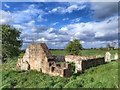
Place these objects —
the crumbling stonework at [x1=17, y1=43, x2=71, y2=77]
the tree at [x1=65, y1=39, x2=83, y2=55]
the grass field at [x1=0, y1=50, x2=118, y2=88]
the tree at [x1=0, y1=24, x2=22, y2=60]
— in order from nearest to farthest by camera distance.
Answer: the grass field at [x1=0, y1=50, x2=118, y2=88]
the crumbling stonework at [x1=17, y1=43, x2=71, y2=77]
the tree at [x1=0, y1=24, x2=22, y2=60]
the tree at [x1=65, y1=39, x2=83, y2=55]

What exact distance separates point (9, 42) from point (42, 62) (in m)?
21.7

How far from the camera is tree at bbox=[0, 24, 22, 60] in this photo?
36.2 m

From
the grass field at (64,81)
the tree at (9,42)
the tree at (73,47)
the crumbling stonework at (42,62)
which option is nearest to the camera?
the grass field at (64,81)

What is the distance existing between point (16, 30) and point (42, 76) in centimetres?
2637

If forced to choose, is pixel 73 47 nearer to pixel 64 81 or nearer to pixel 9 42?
pixel 9 42

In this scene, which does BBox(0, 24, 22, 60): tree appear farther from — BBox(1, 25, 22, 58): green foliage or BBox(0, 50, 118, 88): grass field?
BBox(0, 50, 118, 88): grass field

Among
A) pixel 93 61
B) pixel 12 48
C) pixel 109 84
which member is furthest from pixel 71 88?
pixel 12 48

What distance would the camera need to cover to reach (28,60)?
69.4ft

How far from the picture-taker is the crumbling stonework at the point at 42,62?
16748 mm

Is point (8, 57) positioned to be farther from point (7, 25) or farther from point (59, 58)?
point (59, 58)

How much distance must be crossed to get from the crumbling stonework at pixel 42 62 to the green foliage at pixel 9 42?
53.3 ft

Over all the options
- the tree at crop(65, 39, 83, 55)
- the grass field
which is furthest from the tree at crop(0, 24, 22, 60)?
the grass field

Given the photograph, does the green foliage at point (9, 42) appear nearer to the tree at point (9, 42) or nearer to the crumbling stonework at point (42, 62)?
the tree at point (9, 42)

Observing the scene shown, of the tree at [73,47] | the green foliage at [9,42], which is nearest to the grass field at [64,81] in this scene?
the green foliage at [9,42]
